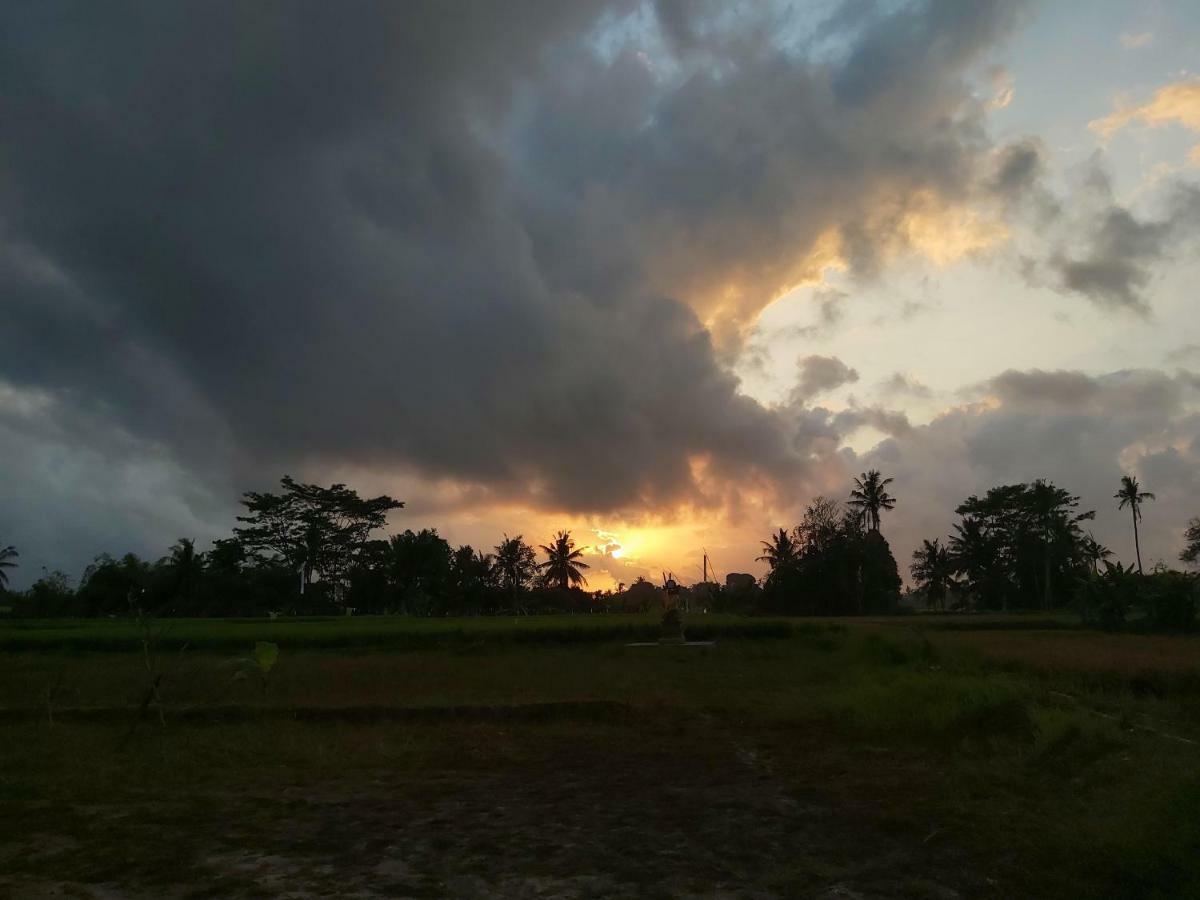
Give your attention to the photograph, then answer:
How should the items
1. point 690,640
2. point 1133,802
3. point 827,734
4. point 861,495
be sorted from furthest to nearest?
1. point 861,495
2. point 690,640
3. point 827,734
4. point 1133,802

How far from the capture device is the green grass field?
6281mm

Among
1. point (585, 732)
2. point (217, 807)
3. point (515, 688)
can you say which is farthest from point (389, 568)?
point (217, 807)

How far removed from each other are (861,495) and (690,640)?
3645 centimetres

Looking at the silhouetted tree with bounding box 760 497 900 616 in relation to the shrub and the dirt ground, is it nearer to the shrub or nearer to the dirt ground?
the shrub

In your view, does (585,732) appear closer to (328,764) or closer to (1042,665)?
(328,764)

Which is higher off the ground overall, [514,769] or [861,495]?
[861,495]

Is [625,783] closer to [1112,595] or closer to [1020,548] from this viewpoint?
[1112,595]

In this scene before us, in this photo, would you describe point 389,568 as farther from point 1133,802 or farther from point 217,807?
point 1133,802

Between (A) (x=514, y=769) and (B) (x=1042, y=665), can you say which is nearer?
(A) (x=514, y=769)

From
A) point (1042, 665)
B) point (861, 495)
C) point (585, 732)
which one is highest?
point (861, 495)

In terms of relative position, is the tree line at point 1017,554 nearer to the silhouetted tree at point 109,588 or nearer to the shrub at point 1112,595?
the shrub at point 1112,595

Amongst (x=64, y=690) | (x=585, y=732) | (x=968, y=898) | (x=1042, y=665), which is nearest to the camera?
(x=968, y=898)

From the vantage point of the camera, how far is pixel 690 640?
32.2 meters

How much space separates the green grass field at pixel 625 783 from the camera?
628cm
